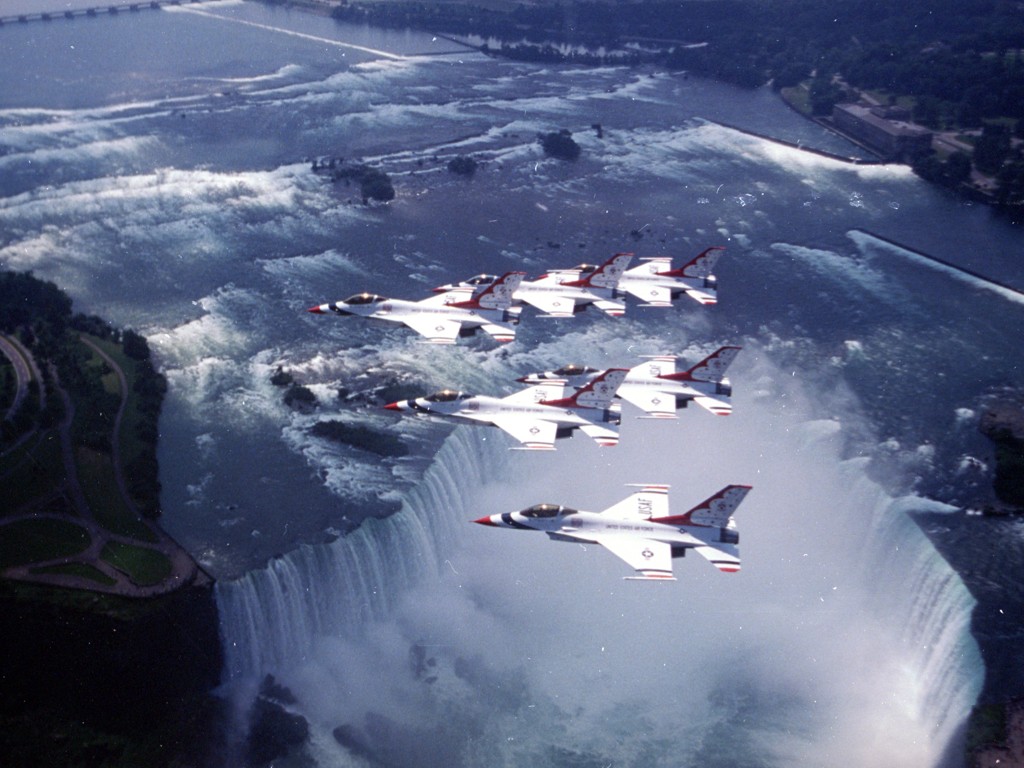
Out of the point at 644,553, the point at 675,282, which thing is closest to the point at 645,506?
the point at 644,553

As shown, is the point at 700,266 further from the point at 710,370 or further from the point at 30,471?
the point at 30,471

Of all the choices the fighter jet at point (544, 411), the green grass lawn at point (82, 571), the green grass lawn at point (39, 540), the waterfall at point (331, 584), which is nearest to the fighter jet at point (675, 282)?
the fighter jet at point (544, 411)

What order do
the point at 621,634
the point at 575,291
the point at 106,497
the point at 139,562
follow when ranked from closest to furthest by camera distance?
1. the point at 139,562
2. the point at 621,634
3. the point at 106,497
4. the point at 575,291

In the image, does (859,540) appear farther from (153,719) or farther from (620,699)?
(153,719)

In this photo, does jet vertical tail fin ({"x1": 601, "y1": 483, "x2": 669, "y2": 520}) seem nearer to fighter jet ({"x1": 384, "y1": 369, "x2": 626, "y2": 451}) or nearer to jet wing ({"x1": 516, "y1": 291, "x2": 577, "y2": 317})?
fighter jet ({"x1": 384, "y1": 369, "x2": 626, "y2": 451})

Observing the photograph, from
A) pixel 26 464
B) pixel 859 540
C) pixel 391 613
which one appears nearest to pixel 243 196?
pixel 26 464

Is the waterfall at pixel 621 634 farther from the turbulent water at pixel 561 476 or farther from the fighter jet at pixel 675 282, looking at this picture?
the fighter jet at pixel 675 282
